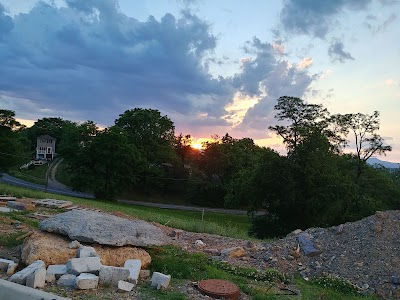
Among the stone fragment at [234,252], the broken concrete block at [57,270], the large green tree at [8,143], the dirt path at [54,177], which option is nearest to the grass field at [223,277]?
the stone fragment at [234,252]

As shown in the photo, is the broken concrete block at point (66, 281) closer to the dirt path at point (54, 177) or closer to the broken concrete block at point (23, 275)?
the broken concrete block at point (23, 275)

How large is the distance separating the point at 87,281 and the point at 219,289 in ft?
7.11

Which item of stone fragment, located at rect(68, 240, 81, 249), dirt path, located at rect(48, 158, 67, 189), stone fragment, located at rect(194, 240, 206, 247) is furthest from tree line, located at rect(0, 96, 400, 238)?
stone fragment, located at rect(68, 240, 81, 249)

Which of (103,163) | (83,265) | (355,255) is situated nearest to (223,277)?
(83,265)

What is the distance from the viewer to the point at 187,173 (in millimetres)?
53656

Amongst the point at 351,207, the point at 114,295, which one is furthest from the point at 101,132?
the point at 114,295

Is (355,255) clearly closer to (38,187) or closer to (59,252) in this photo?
(59,252)

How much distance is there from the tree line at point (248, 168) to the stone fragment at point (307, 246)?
12903 mm

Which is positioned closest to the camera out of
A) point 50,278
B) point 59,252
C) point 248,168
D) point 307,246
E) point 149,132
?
point 50,278

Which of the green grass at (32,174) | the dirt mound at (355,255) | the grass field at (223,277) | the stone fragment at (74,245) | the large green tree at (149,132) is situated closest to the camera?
the grass field at (223,277)

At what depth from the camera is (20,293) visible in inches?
165

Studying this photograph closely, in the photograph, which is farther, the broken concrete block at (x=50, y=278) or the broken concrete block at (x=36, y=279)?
the broken concrete block at (x=50, y=278)

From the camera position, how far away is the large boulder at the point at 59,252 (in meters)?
6.43

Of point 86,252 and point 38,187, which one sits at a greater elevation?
point 86,252
